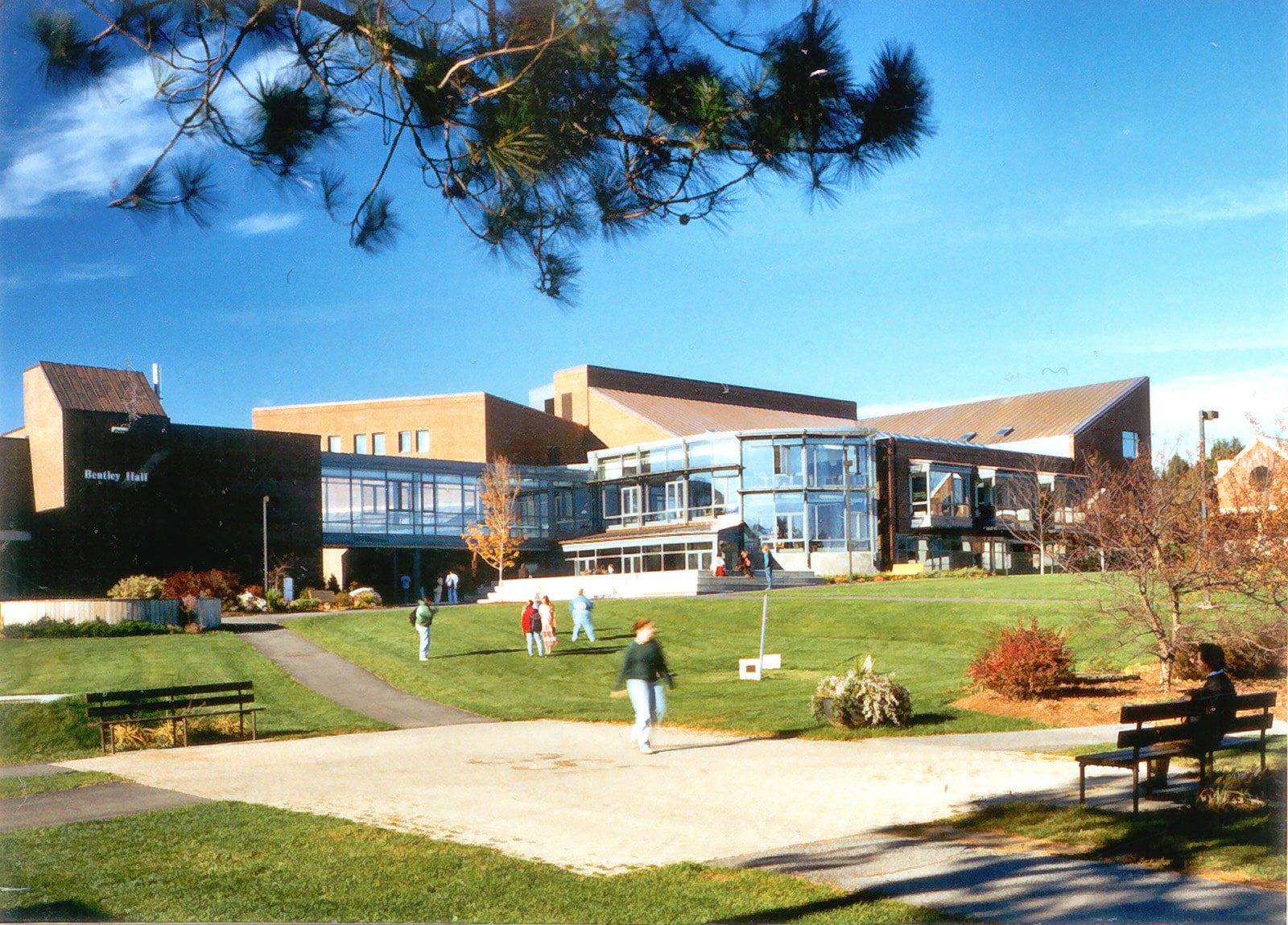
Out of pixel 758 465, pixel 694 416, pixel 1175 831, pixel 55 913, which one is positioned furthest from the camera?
pixel 694 416

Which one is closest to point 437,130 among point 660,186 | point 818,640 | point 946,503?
point 660,186

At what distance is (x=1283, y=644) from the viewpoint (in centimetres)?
1513

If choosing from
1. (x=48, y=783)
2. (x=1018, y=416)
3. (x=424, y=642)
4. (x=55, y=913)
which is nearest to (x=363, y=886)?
(x=55, y=913)

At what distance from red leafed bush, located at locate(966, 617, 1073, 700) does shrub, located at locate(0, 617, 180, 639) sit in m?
20.9

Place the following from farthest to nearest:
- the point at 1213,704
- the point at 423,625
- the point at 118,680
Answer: the point at 423,625 → the point at 118,680 → the point at 1213,704

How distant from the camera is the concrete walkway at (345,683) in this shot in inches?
746

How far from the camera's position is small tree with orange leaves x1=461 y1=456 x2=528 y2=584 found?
159 feet

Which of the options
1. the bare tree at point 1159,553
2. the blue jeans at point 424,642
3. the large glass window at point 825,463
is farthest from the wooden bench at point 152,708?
the large glass window at point 825,463

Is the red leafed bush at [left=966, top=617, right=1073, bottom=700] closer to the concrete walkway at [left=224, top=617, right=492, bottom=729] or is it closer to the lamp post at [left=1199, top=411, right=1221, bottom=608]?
the lamp post at [left=1199, top=411, right=1221, bottom=608]

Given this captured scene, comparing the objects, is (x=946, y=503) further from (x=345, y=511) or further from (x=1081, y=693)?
(x=1081, y=693)

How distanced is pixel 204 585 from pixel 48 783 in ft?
78.0

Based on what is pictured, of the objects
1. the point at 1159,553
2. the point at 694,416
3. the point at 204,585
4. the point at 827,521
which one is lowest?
the point at 204,585

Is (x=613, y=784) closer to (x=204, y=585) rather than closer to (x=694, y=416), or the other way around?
(x=204, y=585)

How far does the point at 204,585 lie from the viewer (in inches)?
1373
